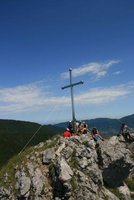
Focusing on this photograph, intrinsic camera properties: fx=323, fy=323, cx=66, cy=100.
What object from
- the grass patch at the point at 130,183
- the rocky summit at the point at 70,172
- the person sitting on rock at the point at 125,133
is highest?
the person sitting on rock at the point at 125,133

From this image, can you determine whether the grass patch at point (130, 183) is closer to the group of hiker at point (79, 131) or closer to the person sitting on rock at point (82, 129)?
the group of hiker at point (79, 131)

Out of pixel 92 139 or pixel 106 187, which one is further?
pixel 92 139

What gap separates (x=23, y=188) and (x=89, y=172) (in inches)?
233

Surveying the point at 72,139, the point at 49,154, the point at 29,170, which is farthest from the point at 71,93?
the point at 29,170

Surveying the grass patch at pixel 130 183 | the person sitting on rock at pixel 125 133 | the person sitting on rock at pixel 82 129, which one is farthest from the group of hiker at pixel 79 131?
the person sitting on rock at pixel 125 133

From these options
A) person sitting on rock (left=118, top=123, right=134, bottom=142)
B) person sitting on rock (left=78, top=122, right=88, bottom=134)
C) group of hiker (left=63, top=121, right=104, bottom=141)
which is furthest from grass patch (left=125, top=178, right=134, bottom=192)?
person sitting on rock (left=78, top=122, right=88, bottom=134)

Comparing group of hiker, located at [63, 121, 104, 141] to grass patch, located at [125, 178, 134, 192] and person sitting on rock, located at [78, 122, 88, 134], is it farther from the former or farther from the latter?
grass patch, located at [125, 178, 134, 192]

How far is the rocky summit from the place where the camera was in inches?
1064

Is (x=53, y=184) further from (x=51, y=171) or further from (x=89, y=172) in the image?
(x=89, y=172)

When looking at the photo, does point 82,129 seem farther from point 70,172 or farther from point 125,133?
point 125,133

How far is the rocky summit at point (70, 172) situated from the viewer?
27031mm

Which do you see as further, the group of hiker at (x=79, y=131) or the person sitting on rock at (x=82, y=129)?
the person sitting on rock at (x=82, y=129)

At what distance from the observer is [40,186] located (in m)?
27.2

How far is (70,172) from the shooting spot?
2772 cm
